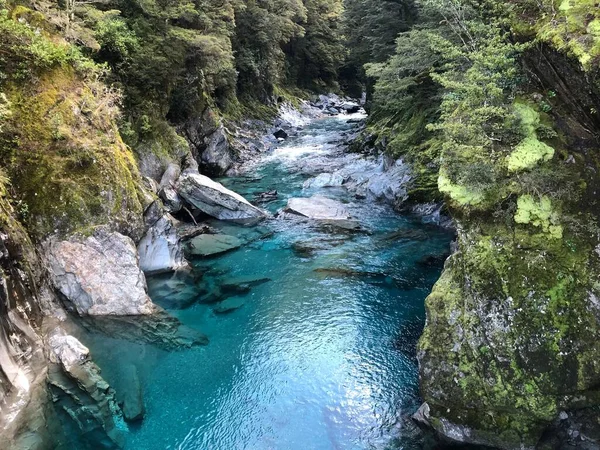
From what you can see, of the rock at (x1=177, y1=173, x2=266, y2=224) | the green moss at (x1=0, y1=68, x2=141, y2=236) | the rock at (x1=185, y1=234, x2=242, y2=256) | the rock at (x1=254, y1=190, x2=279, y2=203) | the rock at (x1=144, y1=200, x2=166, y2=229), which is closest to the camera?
the green moss at (x1=0, y1=68, x2=141, y2=236)

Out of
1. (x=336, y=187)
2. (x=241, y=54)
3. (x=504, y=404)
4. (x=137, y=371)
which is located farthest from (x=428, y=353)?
(x=241, y=54)

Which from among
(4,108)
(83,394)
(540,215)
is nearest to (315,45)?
(4,108)

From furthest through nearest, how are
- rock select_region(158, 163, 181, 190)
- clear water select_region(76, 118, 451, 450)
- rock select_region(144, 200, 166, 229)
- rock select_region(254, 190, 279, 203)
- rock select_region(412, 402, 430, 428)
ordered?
rock select_region(254, 190, 279, 203) → rock select_region(158, 163, 181, 190) → rock select_region(144, 200, 166, 229) → clear water select_region(76, 118, 451, 450) → rock select_region(412, 402, 430, 428)

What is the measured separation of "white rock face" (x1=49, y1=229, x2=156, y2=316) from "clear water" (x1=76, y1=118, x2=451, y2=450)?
1.01 metres

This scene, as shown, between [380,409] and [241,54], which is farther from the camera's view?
[241,54]

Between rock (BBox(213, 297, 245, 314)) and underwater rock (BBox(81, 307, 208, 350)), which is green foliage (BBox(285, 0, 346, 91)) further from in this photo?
underwater rock (BBox(81, 307, 208, 350))

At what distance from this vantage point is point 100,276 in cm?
1184

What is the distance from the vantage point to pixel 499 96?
28.1 feet

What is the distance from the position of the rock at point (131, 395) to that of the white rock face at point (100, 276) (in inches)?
82.1

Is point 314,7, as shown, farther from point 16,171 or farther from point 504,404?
point 504,404

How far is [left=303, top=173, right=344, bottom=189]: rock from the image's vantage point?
80.1 ft

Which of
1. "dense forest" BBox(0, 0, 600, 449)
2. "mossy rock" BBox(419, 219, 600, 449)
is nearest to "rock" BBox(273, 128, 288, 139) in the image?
"dense forest" BBox(0, 0, 600, 449)

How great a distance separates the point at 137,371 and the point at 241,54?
106 feet

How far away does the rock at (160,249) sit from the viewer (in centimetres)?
1412
